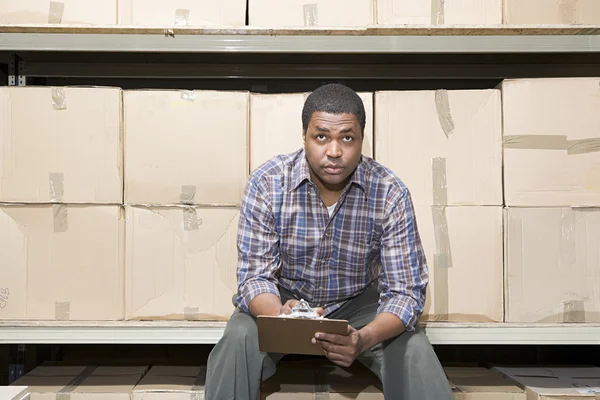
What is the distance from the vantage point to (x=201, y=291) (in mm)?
1796

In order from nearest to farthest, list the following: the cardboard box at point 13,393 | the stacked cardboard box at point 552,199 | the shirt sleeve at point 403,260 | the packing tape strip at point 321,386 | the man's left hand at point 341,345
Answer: the cardboard box at point 13,393 < the man's left hand at point 341,345 < the shirt sleeve at point 403,260 < the packing tape strip at point 321,386 < the stacked cardboard box at point 552,199

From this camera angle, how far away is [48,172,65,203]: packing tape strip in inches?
70.0

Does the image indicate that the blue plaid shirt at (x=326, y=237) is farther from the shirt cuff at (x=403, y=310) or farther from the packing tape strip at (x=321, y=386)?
the packing tape strip at (x=321, y=386)

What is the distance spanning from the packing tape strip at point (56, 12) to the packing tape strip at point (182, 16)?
334 millimetres

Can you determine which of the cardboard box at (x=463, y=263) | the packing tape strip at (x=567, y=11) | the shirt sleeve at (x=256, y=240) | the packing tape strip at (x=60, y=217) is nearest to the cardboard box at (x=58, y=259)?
the packing tape strip at (x=60, y=217)

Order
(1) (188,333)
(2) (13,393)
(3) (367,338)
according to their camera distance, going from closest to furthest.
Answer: (2) (13,393)
(3) (367,338)
(1) (188,333)

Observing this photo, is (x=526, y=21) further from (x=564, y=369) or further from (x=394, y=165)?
(x=564, y=369)

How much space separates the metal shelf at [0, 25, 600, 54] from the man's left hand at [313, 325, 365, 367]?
858 millimetres

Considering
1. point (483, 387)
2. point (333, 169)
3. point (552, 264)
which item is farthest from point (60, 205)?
point (552, 264)

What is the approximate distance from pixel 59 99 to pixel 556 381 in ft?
5.52

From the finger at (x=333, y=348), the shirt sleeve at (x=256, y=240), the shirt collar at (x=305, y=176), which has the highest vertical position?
the shirt collar at (x=305, y=176)

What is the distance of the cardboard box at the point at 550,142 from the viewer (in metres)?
1.80

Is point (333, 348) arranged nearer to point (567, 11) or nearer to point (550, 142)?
point (550, 142)

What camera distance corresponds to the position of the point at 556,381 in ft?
6.00
